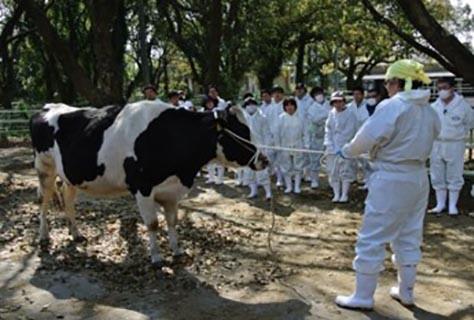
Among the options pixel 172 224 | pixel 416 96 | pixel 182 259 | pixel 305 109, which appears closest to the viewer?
pixel 416 96

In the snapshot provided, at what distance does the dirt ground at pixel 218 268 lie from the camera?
18.1 ft

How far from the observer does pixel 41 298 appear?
5.93 m

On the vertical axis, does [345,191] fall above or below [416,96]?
below

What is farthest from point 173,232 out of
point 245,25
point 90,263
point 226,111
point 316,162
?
point 245,25

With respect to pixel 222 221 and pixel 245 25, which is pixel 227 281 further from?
pixel 245 25

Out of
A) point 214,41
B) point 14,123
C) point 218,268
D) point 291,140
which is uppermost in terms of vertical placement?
point 214,41

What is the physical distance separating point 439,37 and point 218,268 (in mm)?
5268

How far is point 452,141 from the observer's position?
946 cm

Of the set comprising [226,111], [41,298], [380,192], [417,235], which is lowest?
[41,298]

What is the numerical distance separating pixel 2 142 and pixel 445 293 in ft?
62.4

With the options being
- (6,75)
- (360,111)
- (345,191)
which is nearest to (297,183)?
(345,191)

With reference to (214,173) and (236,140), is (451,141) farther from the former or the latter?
(214,173)

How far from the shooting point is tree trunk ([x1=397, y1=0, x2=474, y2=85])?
952cm

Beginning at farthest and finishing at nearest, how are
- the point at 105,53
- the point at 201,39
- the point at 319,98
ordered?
the point at 201,39 → the point at 105,53 → the point at 319,98
